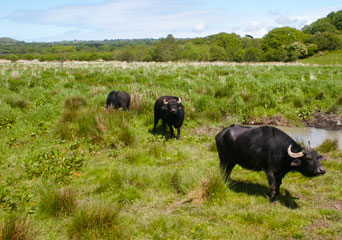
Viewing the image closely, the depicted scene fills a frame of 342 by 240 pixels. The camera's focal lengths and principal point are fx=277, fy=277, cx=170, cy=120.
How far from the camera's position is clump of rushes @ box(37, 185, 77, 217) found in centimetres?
493

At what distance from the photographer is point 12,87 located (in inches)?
651

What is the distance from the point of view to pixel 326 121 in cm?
1258

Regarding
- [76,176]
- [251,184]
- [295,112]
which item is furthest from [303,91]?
[76,176]

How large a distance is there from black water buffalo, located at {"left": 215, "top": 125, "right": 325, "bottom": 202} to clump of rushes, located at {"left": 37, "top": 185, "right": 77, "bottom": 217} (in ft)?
10.4

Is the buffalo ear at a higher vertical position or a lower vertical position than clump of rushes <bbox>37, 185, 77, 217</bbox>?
higher

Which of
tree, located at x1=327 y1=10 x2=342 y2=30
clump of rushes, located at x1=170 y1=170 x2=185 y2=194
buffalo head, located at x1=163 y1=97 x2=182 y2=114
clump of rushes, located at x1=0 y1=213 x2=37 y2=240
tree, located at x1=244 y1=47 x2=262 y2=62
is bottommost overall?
clump of rushes, located at x1=170 y1=170 x2=185 y2=194

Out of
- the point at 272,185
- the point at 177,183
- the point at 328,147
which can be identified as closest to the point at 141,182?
the point at 177,183

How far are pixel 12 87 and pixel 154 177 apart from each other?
1386cm

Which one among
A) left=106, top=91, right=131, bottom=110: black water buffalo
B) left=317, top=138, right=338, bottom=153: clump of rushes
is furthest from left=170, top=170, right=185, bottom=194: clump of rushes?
left=106, top=91, right=131, bottom=110: black water buffalo

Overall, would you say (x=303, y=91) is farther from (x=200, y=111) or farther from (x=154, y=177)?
(x=154, y=177)

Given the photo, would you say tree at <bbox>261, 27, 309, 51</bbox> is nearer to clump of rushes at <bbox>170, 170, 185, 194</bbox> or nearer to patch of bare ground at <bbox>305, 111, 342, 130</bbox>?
patch of bare ground at <bbox>305, 111, 342, 130</bbox>

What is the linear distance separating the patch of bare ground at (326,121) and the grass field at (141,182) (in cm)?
49

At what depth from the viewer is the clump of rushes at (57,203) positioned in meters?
4.93

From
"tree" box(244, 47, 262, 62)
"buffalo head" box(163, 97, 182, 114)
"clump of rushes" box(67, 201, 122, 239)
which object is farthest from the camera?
"tree" box(244, 47, 262, 62)
